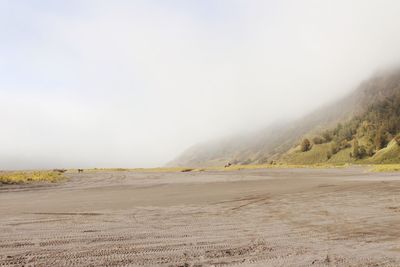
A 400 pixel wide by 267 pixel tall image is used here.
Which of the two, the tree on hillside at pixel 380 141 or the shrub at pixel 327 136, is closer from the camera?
the tree on hillside at pixel 380 141

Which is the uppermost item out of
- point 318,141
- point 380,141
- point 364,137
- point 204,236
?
point 318,141

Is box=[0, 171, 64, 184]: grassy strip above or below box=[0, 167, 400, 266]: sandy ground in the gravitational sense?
above

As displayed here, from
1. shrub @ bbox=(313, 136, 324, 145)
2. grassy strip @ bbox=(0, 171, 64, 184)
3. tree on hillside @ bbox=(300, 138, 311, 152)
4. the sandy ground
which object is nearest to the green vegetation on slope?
shrub @ bbox=(313, 136, 324, 145)

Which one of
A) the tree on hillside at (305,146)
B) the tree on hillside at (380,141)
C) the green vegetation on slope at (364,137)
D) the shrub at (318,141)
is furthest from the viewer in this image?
the tree on hillside at (305,146)

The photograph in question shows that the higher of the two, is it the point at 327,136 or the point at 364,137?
the point at 327,136

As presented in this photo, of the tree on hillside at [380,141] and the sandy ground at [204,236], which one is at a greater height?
the tree on hillside at [380,141]

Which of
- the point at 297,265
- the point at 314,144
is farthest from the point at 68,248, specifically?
the point at 314,144

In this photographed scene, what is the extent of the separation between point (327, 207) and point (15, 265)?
44.6 ft

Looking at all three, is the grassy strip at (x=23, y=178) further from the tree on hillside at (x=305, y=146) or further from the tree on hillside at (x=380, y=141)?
the tree on hillside at (x=305, y=146)

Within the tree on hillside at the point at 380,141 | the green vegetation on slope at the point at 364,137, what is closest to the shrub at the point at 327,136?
the green vegetation on slope at the point at 364,137

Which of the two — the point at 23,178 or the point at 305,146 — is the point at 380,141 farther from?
the point at 23,178

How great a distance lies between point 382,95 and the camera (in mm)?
196375

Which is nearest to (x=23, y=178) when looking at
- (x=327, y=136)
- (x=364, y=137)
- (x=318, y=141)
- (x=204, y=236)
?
(x=204, y=236)

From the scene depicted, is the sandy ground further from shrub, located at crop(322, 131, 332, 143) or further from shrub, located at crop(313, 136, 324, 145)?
shrub, located at crop(322, 131, 332, 143)
